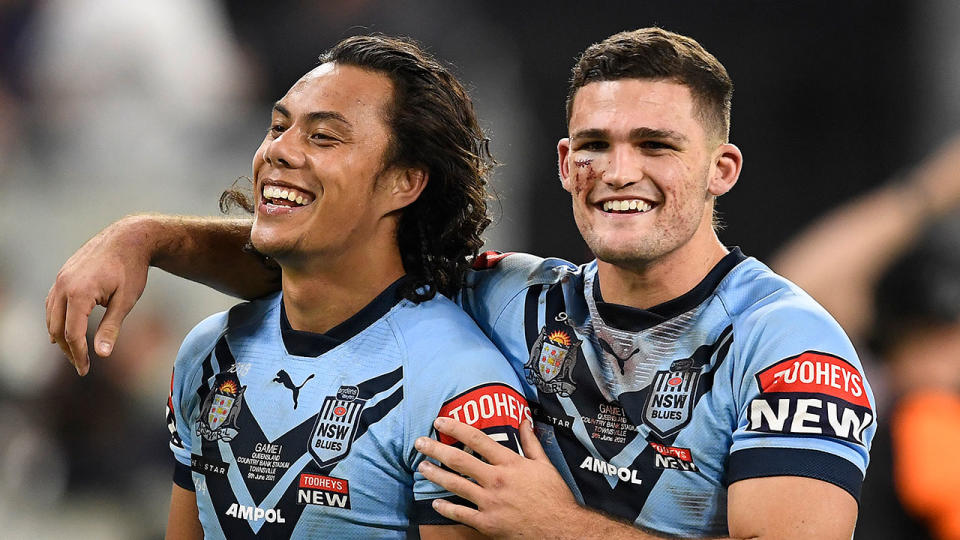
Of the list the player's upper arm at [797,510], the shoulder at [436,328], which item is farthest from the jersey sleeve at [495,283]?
the player's upper arm at [797,510]

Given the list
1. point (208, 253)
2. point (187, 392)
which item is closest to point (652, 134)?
point (208, 253)

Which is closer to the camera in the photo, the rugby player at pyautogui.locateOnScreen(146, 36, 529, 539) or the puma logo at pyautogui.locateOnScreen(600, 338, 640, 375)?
the rugby player at pyautogui.locateOnScreen(146, 36, 529, 539)

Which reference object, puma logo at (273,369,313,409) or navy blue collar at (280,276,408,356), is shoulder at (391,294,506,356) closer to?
navy blue collar at (280,276,408,356)

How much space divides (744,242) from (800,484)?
9.09 feet

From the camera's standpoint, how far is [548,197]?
4.88m

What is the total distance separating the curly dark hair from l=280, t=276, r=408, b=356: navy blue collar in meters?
0.04

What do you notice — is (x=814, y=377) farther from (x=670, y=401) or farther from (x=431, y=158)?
(x=431, y=158)

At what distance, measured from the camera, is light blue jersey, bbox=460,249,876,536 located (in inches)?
84.3

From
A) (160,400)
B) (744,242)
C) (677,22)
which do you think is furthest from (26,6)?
(744,242)

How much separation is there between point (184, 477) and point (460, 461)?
941 millimetres

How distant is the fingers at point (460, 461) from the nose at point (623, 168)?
2.27ft

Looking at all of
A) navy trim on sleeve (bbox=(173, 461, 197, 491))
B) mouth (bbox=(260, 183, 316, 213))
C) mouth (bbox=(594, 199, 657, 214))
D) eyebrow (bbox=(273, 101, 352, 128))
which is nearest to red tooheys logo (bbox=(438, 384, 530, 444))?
mouth (bbox=(594, 199, 657, 214))

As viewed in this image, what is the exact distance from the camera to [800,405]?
2135 millimetres

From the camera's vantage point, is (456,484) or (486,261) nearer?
(456,484)
